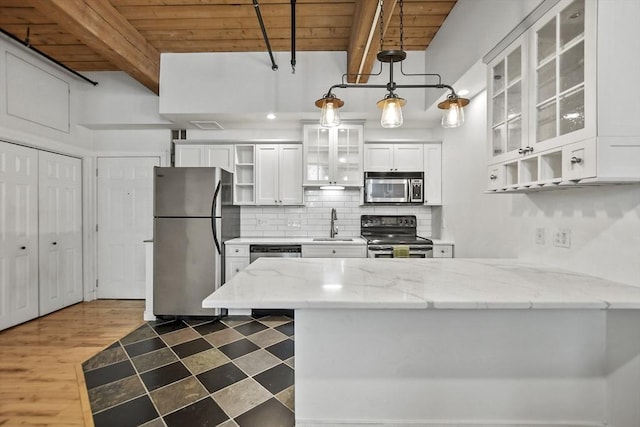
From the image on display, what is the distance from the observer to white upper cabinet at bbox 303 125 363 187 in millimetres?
3814

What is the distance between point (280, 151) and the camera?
395cm

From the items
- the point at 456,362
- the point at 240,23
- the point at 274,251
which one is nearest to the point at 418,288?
the point at 456,362

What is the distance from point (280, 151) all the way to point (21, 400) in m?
3.19

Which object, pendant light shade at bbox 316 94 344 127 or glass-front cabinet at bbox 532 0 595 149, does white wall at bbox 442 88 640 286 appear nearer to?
glass-front cabinet at bbox 532 0 595 149

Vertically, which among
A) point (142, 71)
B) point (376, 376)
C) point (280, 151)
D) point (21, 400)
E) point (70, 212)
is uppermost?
point (142, 71)

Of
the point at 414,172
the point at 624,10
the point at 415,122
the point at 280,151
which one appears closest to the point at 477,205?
the point at 414,172

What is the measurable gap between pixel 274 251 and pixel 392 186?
1.72 meters

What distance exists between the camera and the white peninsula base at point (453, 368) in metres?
1.47

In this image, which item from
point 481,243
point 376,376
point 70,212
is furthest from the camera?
point 70,212

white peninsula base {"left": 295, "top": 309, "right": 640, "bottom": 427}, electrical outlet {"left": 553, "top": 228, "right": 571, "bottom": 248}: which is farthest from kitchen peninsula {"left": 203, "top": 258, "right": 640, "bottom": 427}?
electrical outlet {"left": 553, "top": 228, "right": 571, "bottom": 248}

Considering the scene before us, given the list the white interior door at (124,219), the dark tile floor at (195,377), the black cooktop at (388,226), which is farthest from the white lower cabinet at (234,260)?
the black cooktop at (388,226)

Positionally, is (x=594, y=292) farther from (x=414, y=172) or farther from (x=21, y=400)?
(x=21, y=400)

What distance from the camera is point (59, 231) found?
12.3 feet

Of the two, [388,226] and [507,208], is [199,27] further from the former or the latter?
[507,208]
